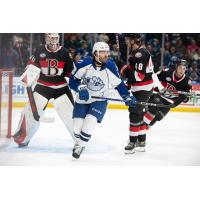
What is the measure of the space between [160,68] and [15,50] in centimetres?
89

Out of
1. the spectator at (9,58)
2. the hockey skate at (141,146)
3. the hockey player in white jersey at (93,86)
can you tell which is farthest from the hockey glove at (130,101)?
the spectator at (9,58)

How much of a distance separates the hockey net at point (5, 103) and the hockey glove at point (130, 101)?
2.28ft

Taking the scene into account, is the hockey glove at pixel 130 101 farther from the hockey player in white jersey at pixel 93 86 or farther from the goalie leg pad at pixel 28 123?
the goalie leg pad at pixel 28 123

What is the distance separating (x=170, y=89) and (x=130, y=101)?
1.01 ft

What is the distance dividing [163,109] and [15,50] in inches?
37.8

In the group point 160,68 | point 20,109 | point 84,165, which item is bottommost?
point 84,165

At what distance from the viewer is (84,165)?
418 cm

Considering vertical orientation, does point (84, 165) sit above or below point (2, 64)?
below

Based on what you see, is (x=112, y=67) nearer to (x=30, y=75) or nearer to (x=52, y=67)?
(x=52, y=67)

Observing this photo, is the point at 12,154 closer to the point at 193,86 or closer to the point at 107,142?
the point at 107,142

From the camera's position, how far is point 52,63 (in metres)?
4.18

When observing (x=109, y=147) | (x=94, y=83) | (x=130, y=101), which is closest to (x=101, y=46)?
(x=94, y=83)

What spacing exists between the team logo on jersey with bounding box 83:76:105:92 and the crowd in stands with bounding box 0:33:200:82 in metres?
0.14

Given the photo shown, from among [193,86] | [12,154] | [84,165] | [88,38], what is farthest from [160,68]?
[12,154]
